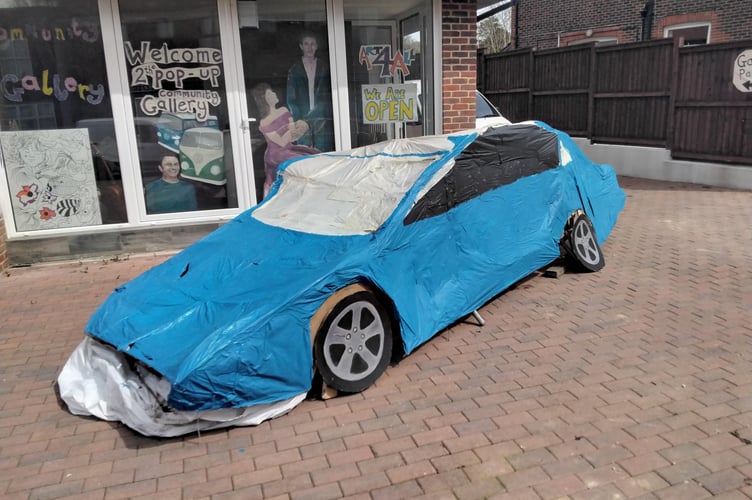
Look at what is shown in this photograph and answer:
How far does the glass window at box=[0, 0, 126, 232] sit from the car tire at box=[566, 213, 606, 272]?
5221 millimetres

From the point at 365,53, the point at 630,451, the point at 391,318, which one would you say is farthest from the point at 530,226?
the point at 365,53

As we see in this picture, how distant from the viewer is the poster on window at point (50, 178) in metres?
6.87

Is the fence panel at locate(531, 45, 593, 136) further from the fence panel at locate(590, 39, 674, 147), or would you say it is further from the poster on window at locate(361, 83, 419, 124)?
the poster on window at locate(361, 83, 419, 124)

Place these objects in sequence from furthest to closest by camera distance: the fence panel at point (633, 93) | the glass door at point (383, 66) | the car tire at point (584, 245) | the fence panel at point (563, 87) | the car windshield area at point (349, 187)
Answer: the fence panel at point (563, 87) → the fence panel at point (633, 93) → the glass door at point (383, 66) → the car tire at point (584, 245) → the car windshield area at point (349, 187)

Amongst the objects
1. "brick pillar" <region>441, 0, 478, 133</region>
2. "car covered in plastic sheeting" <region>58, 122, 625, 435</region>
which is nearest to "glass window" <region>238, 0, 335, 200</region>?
"brick pillar" <region>441, 0, 478, 133</region>

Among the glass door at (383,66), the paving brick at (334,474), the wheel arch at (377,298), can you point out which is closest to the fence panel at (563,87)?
the glass door at (383,66)

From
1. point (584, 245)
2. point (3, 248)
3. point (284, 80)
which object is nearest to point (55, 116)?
point (3, 248)

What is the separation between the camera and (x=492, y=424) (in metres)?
3.33

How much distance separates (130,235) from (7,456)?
4.19m

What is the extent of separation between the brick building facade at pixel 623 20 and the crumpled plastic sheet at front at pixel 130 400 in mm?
15251

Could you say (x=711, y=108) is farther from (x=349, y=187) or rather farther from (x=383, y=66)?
(x=349, y=187)

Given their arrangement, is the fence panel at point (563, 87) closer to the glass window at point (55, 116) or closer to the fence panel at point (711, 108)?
the fence panel at point (711, 108)

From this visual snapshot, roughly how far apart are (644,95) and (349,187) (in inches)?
355

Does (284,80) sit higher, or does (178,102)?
(284,80)
